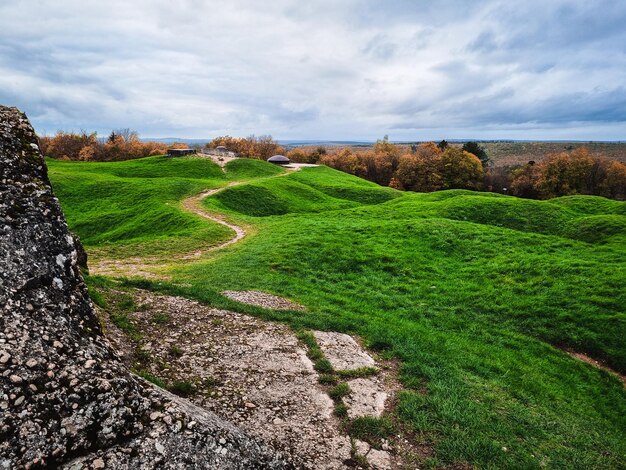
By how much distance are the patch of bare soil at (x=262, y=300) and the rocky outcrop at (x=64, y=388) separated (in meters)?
9.03

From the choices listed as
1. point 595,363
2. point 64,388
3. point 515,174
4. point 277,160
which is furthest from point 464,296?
point 515,174

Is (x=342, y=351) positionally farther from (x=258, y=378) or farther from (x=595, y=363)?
(x=595, y=363)

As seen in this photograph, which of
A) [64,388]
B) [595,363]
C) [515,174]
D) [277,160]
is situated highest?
[277,160]

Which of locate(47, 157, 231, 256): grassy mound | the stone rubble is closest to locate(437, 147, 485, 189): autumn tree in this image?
locate(47, 157, 231, 256): grassy mound

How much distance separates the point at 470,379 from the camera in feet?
34.9

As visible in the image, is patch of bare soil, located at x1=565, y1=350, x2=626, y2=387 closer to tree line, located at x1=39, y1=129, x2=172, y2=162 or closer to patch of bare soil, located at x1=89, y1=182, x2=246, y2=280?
patch of bare soil, located at x1=89, y1=182, x2=246, y2=280

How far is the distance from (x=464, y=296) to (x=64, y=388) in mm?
17025

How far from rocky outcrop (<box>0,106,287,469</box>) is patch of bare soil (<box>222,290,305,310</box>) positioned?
903 cm

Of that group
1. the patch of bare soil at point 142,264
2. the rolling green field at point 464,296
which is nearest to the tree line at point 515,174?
the rolling green field at point 464,296

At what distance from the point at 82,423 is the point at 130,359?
4771 millimetres

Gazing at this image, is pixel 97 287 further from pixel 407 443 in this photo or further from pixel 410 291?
pixel 410 291

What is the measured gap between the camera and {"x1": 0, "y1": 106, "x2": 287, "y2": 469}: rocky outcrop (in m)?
4.22

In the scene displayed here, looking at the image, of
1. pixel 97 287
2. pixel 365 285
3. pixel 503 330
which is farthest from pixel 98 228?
pixel 503 330

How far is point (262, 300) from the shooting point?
15.4 m
